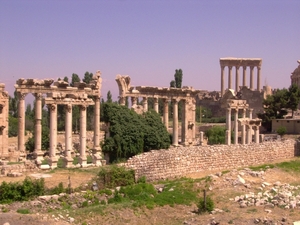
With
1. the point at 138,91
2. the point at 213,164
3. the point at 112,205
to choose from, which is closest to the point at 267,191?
the point at 213,164

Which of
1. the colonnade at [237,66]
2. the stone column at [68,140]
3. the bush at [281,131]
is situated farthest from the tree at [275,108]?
the stone column at [68,140]

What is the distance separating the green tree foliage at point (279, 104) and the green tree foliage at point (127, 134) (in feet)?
81.3

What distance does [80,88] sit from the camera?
32344 mm

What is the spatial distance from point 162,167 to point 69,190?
5.88m

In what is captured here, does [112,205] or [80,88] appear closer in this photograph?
[112,205]

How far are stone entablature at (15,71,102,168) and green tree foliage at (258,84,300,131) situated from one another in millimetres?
28493

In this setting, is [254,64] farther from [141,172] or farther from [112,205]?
[112,205]

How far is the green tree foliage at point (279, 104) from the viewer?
182 ft

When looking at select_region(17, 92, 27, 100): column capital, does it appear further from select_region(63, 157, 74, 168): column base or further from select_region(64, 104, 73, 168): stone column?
select_region(63, 157, 74, 168): column base

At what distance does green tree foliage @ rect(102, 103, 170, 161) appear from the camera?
103ft

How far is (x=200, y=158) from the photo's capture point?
27125mm

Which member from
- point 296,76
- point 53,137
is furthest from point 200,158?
point 296,76

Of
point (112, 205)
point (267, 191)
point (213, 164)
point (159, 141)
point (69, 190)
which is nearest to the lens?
point (112, 205)

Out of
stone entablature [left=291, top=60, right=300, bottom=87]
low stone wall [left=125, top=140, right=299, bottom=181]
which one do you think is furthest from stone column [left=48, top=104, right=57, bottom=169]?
stone entablature [left=291, top=60, right=300, bottom=87]
